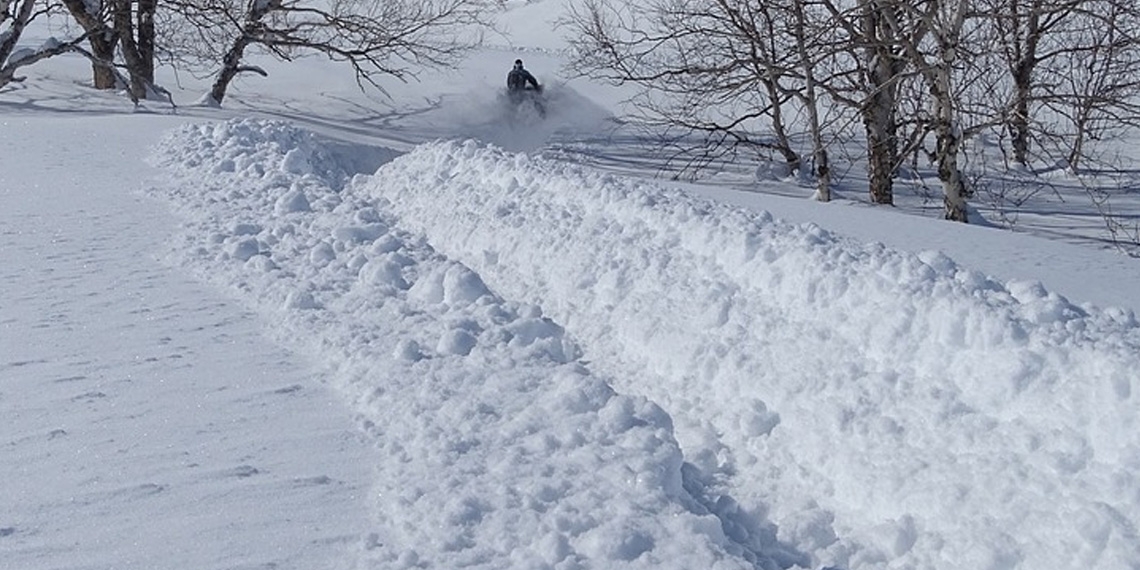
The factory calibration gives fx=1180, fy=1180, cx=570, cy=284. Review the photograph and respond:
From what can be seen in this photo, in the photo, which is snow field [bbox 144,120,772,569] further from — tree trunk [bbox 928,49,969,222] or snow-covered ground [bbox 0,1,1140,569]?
tree trunk [bbox 928,49,969,222]

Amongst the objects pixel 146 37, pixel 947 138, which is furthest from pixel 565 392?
pixel 146 37

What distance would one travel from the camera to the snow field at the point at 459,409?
3.69m

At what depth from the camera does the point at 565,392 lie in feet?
16.1

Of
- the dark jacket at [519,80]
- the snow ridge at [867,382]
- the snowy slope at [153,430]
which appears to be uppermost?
the dark jacket at [519,80]

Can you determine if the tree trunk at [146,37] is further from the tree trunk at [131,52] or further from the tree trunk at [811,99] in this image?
the tree trunk at [811,99]

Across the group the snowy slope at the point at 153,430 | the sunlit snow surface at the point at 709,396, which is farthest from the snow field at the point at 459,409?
the snowy slope at the point at 153,430

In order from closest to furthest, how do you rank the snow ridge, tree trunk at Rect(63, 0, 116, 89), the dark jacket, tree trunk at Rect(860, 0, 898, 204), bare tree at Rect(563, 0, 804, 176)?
the snow ridge, tree trunk at Rect(860, 0, 898, 204), bare tree at Rect(563, 0, 804, 176), tree trunk at Rect(63, 0, 116, 89), the dark jacket

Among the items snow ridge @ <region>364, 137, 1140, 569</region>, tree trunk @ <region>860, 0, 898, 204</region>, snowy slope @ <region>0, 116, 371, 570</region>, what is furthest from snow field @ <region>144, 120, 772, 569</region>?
tree trunk @ <region>860, 0, 898, 204</region>

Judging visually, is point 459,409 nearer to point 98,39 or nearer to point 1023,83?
point 1023,83

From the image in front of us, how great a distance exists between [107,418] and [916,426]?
3064 millimetres

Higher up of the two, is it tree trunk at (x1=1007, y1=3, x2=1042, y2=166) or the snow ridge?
tree trunk at (x1=1007, y1=3, x2=1042, y2=166)

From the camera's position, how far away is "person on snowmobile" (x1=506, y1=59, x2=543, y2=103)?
24422 millimetres

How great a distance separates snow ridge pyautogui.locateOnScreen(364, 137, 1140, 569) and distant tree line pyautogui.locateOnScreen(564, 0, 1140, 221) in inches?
257

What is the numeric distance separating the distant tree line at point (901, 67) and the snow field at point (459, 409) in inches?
264
